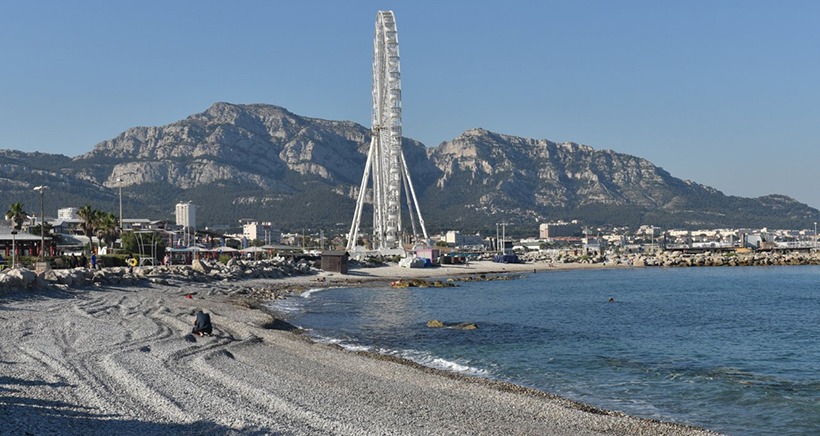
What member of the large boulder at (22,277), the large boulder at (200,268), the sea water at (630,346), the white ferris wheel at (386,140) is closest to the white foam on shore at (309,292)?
the sea water at (630,346)

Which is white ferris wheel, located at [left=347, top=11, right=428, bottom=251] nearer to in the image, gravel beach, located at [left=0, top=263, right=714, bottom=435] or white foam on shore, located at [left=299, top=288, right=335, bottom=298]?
white foam on shore, located at [left=299, top=288, right=335, bottom=298]

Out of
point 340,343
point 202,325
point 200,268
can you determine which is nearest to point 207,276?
point 200,268

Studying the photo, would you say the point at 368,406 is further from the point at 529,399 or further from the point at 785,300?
the point at 785,300

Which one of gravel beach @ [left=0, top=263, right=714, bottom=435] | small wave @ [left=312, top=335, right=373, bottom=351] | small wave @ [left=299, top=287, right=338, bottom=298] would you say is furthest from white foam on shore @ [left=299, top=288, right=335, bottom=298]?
gravel beach @ [left=0, top=263, right=714, bottom=435]

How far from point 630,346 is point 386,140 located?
71.8 meters

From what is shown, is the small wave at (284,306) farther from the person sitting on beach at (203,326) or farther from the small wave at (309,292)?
the person sitting on beach at (203,326)

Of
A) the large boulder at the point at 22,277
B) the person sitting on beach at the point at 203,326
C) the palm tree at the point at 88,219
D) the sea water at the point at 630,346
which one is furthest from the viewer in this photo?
the palm tree at the point at 88,219

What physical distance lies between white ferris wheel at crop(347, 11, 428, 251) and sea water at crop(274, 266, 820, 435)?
44.6 metres

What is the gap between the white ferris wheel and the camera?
3260 inches

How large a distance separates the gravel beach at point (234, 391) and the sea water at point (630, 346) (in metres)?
1.61

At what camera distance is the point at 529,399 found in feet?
43.6

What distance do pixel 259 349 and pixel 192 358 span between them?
2765 mm

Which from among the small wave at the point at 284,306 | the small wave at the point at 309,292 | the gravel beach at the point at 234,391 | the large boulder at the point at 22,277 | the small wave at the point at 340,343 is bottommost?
the small wave at the point at 309,292

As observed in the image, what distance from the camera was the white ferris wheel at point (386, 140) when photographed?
82812 mm
